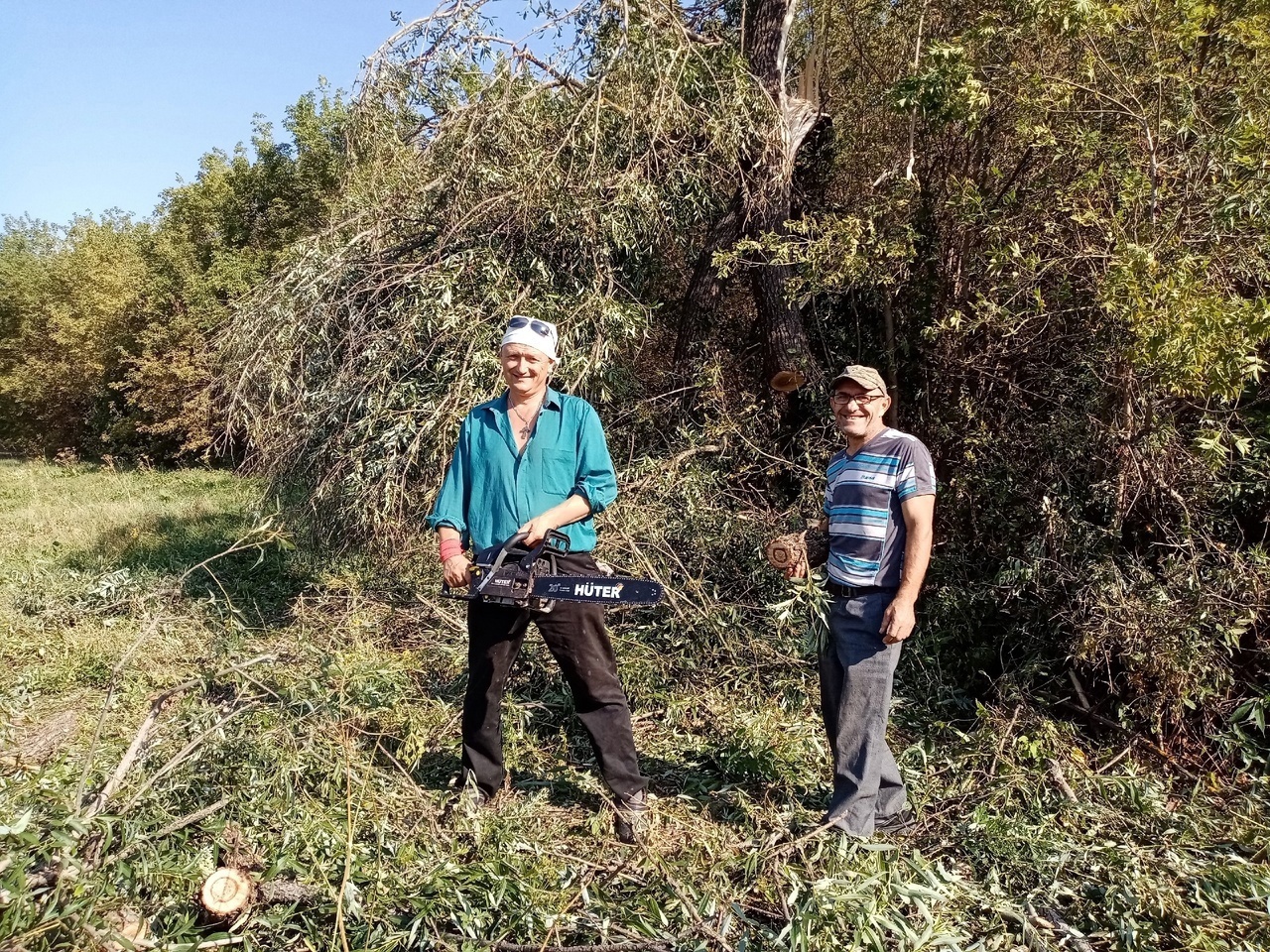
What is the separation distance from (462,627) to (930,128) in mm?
3898

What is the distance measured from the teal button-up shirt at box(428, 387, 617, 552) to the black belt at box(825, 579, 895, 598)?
874 mm

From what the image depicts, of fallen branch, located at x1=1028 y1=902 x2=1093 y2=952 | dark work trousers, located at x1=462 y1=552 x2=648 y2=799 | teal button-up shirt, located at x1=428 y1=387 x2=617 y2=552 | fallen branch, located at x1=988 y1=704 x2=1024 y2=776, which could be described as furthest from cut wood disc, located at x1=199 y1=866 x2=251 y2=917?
fallen branch, located at x1=988 y1=704 x2=1024 y2=776

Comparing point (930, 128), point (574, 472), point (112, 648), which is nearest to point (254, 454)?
point (112, 648)

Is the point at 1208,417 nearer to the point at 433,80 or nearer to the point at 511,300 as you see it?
the point at 511,300

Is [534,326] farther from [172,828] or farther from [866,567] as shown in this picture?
[172,828]

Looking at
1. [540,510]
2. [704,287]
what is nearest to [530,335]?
[540,510]

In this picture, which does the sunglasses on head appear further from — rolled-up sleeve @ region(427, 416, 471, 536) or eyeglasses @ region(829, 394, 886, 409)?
eyeglasses @ region(829, 394, 886, 409)

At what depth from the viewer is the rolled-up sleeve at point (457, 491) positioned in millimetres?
2971

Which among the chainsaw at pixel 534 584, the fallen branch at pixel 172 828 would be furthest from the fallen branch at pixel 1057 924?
the fallen branch at pixel 172 828

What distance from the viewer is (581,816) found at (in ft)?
10.5

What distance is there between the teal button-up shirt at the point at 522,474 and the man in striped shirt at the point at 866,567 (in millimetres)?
810

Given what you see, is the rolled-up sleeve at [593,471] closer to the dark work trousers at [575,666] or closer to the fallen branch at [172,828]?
the dark work trousers at [575,666]

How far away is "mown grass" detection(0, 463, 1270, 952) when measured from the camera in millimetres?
2322

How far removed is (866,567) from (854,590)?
96mm
